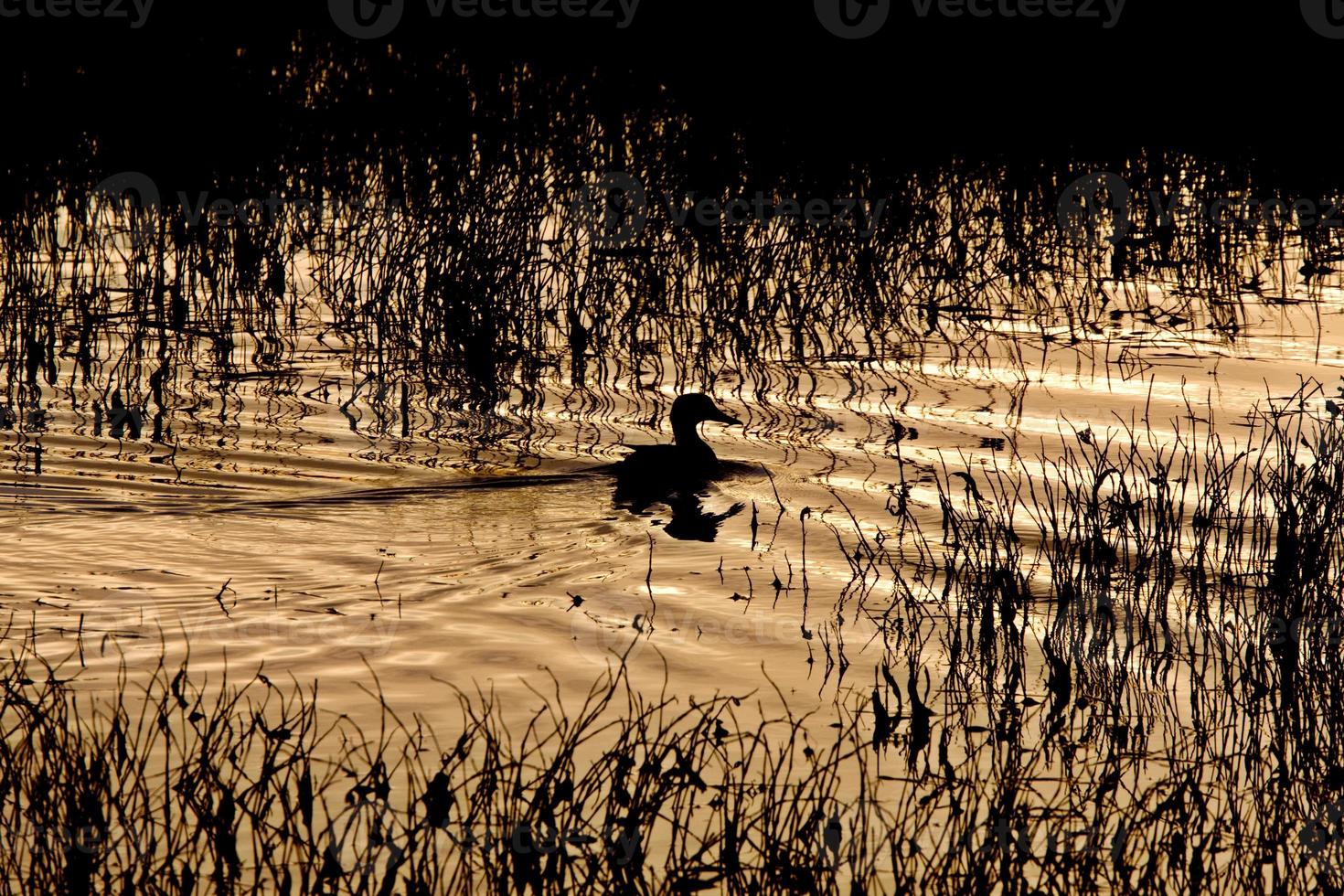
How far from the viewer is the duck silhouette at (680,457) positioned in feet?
28.4

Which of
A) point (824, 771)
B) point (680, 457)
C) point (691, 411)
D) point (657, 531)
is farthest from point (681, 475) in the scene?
point (824, 771)

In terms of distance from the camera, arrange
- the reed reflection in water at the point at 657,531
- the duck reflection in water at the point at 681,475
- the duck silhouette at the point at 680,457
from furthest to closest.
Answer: the duck silhouette at the point at 680,457 < the duck reflection in water at the point at 681,475 < the reed reflection in water at the point at 657,531

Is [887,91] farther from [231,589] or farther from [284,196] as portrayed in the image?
[231,589]

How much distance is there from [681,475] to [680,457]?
0.73 feet

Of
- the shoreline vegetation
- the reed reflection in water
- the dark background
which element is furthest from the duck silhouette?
the dark background

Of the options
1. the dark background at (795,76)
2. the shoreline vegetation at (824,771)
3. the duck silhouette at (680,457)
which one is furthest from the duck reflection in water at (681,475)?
the dark background at (795,76)

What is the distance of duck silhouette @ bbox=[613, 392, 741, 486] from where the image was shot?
866 centimetres

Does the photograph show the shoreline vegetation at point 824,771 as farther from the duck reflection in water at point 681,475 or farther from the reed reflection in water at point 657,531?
the duck reflection in water at point 681,475

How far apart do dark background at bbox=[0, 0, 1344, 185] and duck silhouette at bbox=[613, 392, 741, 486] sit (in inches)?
188

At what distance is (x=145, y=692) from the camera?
5449mm

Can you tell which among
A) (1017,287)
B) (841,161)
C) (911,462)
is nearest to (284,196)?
(841,161)

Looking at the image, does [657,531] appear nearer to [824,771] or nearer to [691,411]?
[691,411]

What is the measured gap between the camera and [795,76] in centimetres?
1421

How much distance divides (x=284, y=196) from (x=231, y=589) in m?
7.13
